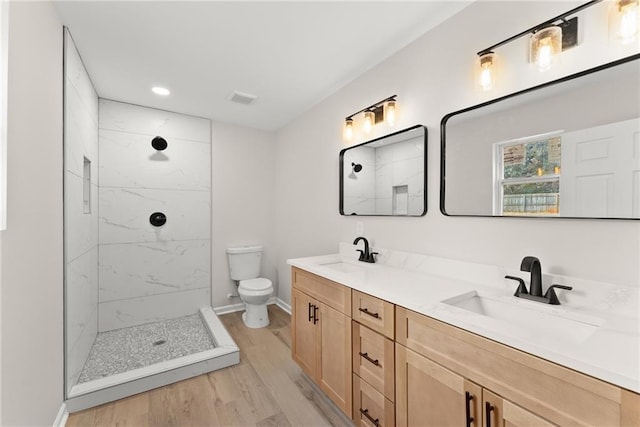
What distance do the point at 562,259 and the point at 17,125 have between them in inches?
92.3

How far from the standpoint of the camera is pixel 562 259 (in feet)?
3.84

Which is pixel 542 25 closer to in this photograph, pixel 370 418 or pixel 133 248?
pixel 370 418

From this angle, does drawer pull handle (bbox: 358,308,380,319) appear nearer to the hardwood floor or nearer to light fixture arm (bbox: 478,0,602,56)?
the hardwood floor

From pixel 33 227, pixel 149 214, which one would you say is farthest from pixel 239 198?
pixel 33 227

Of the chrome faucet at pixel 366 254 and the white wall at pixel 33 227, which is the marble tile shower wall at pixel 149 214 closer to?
the white wall at pixel 33 227

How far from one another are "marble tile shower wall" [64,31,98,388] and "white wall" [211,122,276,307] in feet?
3.76

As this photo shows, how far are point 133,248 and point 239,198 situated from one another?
1263 mm

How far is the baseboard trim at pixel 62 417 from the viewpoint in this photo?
61.9 inches

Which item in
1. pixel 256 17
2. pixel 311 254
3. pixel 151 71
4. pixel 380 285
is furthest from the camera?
pixel 311 254

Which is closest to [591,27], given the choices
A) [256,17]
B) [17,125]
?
[256,17]

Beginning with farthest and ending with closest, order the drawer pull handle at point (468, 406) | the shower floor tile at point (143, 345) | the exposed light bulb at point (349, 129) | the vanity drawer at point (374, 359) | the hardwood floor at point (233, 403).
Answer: the exposed light bulb at point (349, 129)
the shower floor tile at point (143, 345)
the hardwood floor at point (233, 403)
the vanity drawer at point (374, 359)
the drawer pull handle at point (468, 406)

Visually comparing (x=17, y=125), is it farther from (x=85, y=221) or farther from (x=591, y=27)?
(x=591, y=27)

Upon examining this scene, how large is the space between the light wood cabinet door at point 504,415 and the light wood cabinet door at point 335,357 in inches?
29.1

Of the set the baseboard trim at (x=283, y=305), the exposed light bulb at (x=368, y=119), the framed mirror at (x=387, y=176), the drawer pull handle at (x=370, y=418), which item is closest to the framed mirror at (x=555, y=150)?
the framed mirror at (x=387, y=176)
